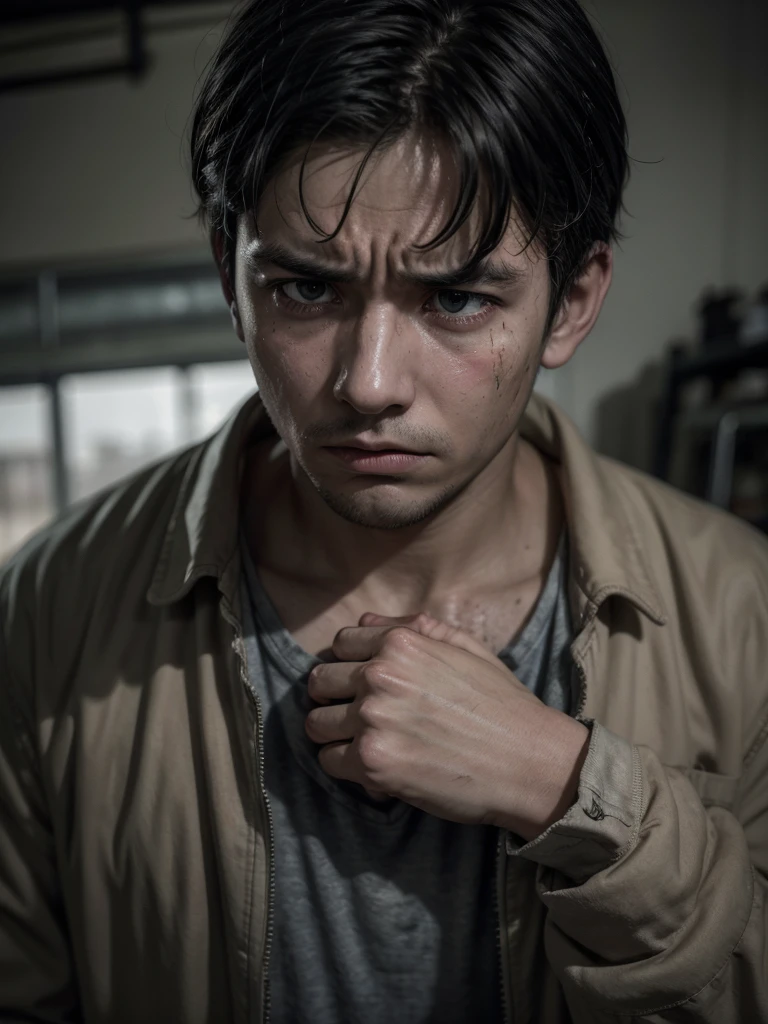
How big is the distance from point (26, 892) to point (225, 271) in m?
0.82

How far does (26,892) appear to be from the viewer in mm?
995

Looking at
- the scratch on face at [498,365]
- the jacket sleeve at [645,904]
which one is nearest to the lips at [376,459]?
the scratch on face at [498,365]

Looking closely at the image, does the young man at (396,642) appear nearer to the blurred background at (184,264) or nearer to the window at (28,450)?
the blurred background at (184,264)

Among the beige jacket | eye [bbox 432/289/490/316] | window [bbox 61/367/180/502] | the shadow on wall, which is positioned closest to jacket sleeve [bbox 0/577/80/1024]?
the beige jacket

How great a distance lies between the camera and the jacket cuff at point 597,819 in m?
0.77

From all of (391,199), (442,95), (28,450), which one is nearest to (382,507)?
(391,199)

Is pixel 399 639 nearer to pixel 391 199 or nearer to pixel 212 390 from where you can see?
pixel 391 199

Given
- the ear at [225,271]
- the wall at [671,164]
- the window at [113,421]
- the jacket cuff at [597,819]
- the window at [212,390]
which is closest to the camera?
the jacket cuff at [597,819]

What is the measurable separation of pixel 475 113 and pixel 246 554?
1.95ft

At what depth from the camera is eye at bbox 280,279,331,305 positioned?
0.86 metres

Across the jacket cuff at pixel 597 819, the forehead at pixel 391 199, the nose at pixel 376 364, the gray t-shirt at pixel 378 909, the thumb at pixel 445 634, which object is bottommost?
the gray t-shirt at pixel 378 909

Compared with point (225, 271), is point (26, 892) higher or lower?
lower

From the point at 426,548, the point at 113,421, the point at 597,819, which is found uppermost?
the point at 113,421

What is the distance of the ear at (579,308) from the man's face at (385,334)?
0.10 meters
